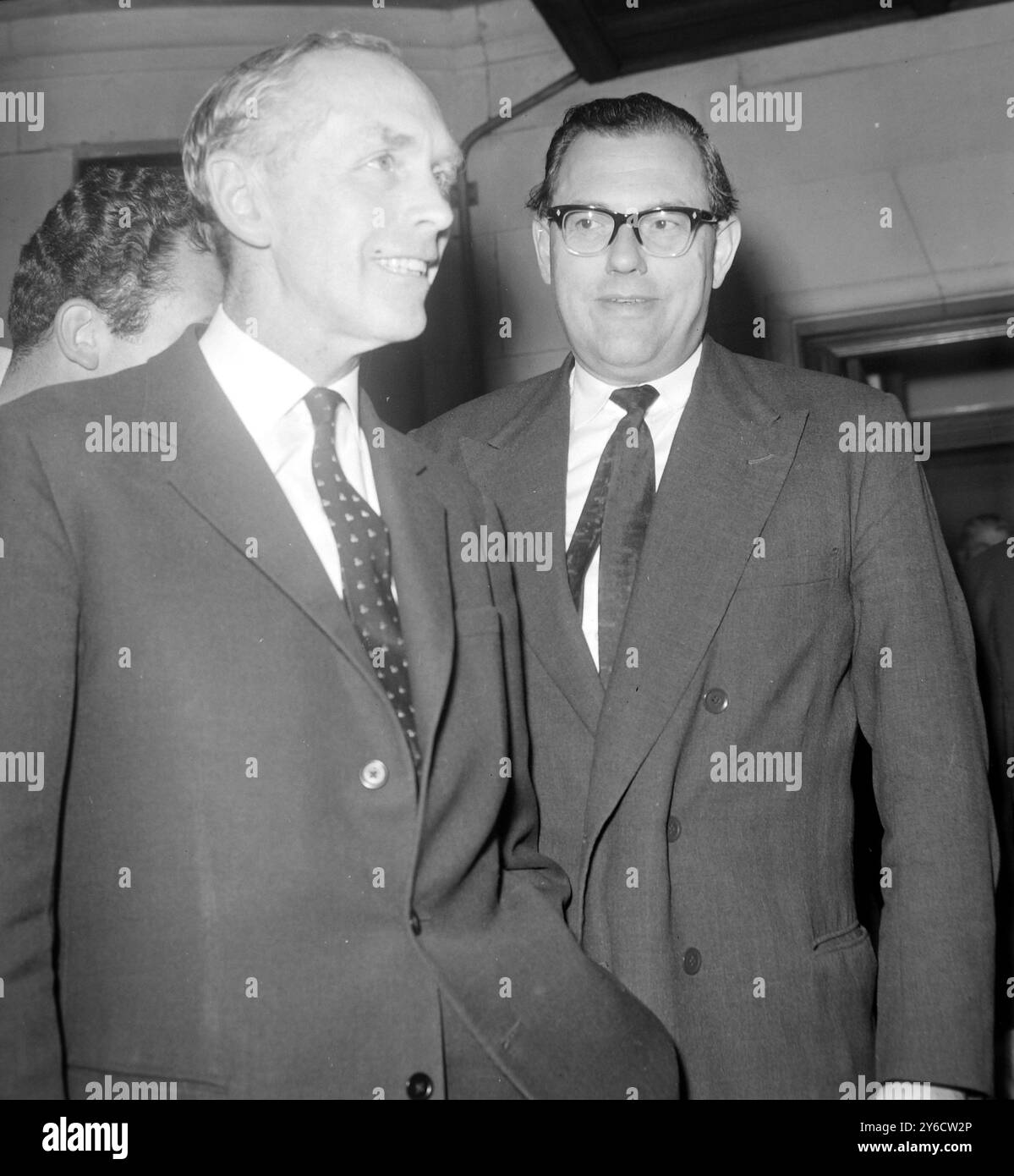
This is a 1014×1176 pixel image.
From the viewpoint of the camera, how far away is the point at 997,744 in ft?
7.77

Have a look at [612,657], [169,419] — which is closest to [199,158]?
[169,419]

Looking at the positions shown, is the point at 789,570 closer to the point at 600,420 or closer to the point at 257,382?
the point at 600,420

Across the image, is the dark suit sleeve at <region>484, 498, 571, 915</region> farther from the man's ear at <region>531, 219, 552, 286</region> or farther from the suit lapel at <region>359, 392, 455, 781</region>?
the man's ear at <region>531, 219, 552, 286</region>

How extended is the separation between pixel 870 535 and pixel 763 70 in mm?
2101

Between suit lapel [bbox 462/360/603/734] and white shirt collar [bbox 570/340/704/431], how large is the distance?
2 centimetres

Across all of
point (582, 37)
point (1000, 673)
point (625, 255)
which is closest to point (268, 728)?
point (625, 255)

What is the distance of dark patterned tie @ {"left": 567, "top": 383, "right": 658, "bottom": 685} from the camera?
4.43ft

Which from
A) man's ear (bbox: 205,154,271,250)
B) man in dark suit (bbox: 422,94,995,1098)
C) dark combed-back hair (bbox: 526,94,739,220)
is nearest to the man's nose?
man in dark suit (bbox: 422,94,995,1098)

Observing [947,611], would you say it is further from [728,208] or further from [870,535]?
[728,208]

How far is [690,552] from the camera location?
4.42 ft

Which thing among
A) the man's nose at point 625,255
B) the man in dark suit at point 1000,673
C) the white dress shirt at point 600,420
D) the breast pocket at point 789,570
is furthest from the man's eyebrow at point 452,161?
the man in dark suit at point 1000,673

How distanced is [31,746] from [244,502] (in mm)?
238

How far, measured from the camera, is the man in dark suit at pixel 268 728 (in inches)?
37.7

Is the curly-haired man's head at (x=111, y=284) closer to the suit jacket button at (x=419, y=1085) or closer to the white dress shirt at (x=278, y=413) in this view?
the white dress shirt at (x=278, y=413)
